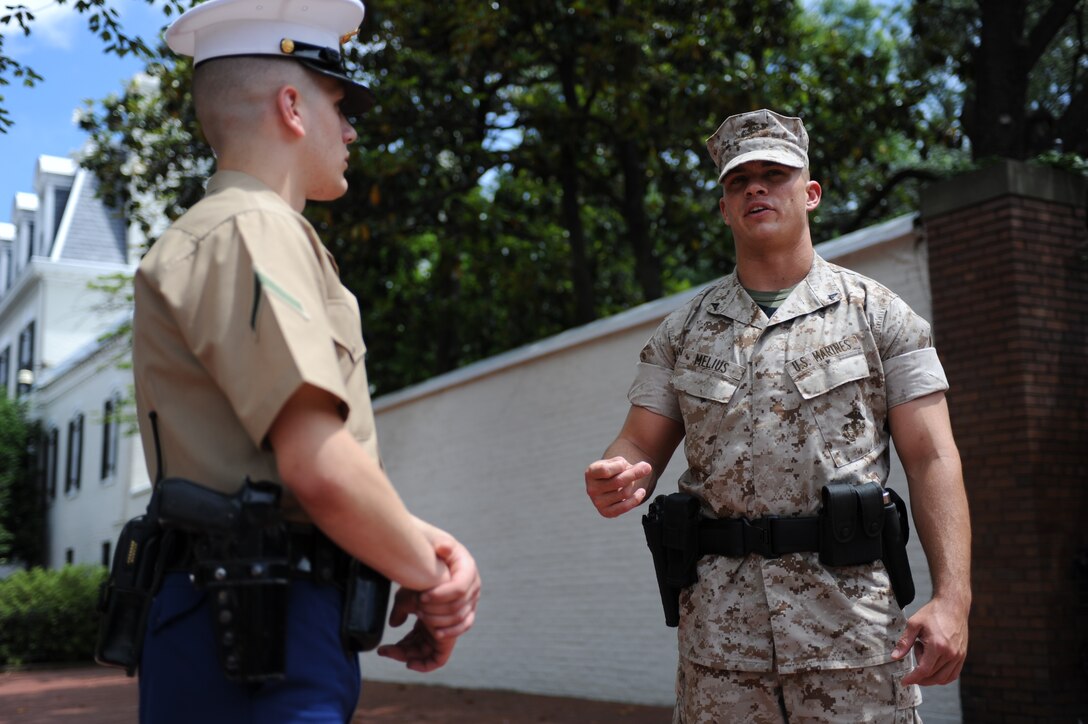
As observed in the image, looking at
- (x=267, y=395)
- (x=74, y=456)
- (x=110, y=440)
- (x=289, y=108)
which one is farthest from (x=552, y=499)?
(x=74, y=456)

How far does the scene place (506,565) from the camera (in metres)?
11.7

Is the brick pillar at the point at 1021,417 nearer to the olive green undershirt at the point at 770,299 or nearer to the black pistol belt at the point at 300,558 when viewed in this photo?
the olive green undershirt at the point at 770,299

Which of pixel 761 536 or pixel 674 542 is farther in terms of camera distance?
pixel 674 542

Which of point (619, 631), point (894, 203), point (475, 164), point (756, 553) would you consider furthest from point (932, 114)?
point (756, 553)

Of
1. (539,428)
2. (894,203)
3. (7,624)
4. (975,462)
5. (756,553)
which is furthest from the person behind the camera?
(7,624)

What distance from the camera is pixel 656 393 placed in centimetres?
344

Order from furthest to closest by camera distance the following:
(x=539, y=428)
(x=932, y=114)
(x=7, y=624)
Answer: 1. (x=7, y=624)
2. (x=932, y=114)
3. (x=539, y=428)

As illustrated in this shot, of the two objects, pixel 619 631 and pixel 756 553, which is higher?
pixel 756 553

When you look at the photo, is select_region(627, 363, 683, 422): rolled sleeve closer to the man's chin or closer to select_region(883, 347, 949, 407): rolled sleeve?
select_region(883, 347, 949, 407): rolled sleeve

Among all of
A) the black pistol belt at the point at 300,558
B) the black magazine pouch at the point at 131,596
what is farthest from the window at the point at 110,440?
the black pistol belt at the point at 300,558

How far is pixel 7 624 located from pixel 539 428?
504 inches

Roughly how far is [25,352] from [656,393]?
3689 cm

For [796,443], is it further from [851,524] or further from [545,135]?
[545,135]

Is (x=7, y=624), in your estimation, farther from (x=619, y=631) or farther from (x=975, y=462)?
(x=975, y=462)
